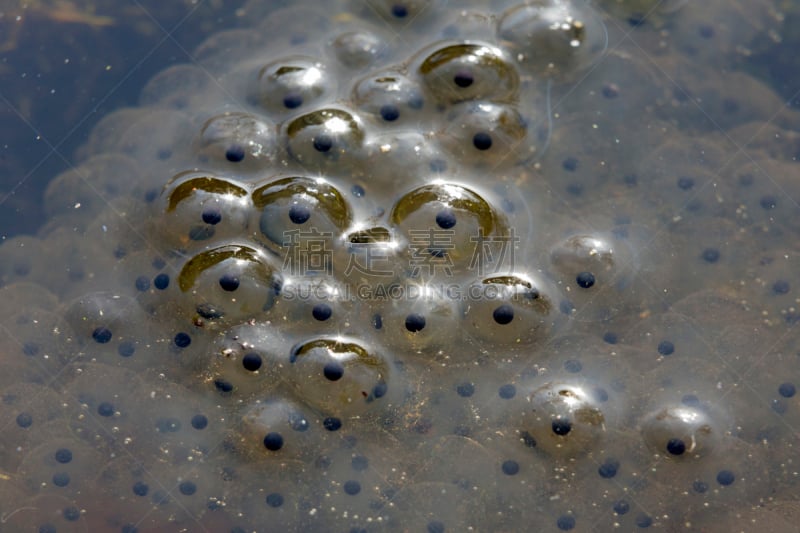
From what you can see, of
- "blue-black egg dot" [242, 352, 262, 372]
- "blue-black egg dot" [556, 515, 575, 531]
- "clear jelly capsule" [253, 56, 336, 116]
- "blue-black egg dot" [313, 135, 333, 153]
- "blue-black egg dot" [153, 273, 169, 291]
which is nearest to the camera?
"blue-black egg dot" [556, 515, 575, 531]

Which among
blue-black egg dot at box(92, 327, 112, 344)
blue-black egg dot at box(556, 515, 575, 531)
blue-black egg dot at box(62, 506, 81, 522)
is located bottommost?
blue-black egg dot at box(62, 506, 81, 522)

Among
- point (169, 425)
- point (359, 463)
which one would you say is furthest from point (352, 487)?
point (169, 425)

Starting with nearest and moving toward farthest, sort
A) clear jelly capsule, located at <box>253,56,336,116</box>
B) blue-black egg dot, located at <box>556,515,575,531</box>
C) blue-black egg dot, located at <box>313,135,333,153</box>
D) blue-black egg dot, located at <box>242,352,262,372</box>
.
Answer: blue-black egg dot, located at <box>556,515,575,531</box>, blue-black egg dot, located at <box>242,352,262,372</box>, blue-black egg dot, located at <box>313,135,333,153</box>, clear jelly capsule, located at <box>253,56,336,116</box>

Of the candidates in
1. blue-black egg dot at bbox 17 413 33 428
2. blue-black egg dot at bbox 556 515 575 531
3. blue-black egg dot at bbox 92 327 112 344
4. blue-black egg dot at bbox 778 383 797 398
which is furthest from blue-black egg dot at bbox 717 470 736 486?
blue-black egg dot at bbox 17 413 33 428

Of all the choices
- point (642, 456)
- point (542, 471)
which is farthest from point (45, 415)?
point (642, 456)

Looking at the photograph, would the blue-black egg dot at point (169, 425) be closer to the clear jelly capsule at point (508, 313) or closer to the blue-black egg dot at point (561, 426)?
the clear jelly capsule at point (508, 313)

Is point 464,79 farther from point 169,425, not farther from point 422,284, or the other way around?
point 169,425

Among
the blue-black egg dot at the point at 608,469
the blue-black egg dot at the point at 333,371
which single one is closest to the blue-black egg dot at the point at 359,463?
the blue-black egg dot at the point at 333,371

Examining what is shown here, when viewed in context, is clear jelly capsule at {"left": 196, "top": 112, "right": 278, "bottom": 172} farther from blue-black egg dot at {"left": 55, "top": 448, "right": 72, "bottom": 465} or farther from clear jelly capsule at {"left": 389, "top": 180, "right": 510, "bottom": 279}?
blue-black egg dot at {"left": 55, "top": 448, "right": 72, "bottom": 465}
